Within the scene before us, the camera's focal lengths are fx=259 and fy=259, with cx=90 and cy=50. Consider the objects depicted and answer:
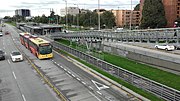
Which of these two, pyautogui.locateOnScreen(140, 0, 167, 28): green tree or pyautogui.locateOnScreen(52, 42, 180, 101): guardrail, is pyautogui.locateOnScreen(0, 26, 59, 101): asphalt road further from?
pyautogui.locateOnScreen(140, 0, 167, 28): green tree

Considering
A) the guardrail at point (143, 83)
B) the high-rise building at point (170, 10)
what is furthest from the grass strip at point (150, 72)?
the high-rise building at point (170, 10)

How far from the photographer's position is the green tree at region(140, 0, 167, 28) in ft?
271

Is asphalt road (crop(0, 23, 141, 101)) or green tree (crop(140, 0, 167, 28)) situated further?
green tree (crop(140, 0, 167, 28))

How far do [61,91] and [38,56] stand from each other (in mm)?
20554

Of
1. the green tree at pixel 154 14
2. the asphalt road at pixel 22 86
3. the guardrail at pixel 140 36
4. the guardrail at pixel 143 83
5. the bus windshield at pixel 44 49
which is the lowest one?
the asphalt road at pixel 22 86

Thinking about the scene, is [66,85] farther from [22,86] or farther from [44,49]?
[44,49]

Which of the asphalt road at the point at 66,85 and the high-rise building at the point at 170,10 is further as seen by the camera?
the high-rise building at the point at 170,10

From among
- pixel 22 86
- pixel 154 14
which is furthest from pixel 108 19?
pixel 22 86

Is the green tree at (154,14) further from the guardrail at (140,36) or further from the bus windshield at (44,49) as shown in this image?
the bus windshield at (44,49)

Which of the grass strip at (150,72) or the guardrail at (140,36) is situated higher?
the guardrail at (140,36)

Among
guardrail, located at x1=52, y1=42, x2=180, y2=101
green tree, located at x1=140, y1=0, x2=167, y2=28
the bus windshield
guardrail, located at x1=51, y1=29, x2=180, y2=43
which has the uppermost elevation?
green tree, located at x1=140, y1=0, x2=167, y2=28

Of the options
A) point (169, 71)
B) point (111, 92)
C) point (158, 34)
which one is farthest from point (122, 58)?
point (111, 92)

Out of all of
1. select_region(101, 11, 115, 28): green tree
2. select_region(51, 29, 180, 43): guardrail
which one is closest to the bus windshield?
select_region(51, 29, 180, 43): guardrail

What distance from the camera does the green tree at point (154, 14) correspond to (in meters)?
82.6
